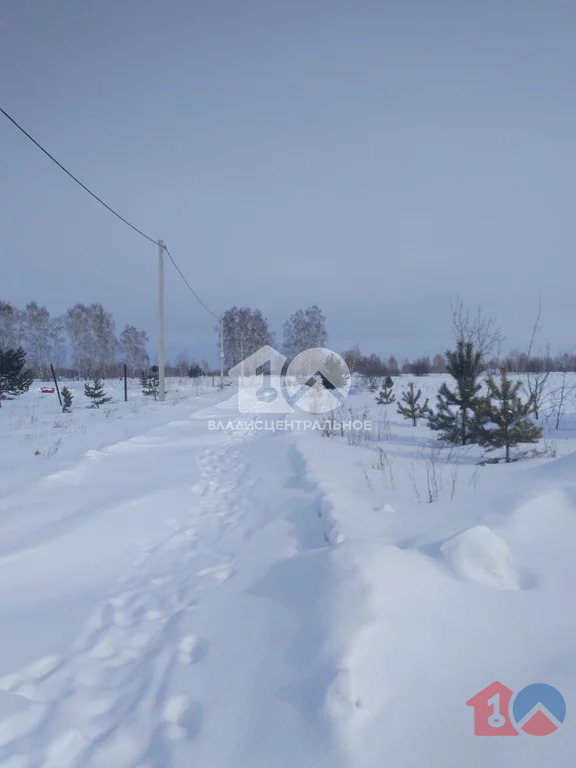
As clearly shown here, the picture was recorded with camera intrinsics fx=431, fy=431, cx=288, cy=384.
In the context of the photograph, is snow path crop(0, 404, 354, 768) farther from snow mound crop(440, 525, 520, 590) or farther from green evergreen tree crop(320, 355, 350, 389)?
green evergreen tree crop(320, 355, 350, 389)

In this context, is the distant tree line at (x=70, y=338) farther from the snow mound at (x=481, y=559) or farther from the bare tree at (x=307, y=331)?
the snow mound at (x=481, y=559)

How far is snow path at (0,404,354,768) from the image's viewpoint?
4.96ft

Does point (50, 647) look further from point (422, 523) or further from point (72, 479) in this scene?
point (72, 479)

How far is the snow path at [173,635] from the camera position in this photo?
4.96ft

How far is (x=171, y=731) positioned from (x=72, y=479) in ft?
13.1

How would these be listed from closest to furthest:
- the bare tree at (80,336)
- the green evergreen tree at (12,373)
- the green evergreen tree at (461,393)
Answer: the green evergreen tree at (461,393), the green evergreen tree at (12,373), the bare tree at (80,336)

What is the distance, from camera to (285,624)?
2064 millimetres
